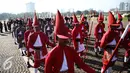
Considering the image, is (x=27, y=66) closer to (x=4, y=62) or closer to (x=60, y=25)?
(x=4, y=62)

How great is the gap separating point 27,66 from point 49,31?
7685 mm

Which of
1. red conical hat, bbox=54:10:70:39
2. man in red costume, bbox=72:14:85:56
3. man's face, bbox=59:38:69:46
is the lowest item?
A: man in red costume, bbox=72:14:85:56

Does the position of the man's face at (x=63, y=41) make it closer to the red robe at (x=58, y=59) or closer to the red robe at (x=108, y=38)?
the red robe at (x=58, y=59)

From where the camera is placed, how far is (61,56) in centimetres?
447

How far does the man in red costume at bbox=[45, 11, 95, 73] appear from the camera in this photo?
4.39 m

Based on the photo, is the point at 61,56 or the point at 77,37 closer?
the point at 61,56

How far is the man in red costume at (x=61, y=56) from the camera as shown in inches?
173

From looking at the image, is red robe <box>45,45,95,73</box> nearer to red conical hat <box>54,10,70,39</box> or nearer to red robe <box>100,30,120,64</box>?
red conical hat <box>54,10,70,39</box>

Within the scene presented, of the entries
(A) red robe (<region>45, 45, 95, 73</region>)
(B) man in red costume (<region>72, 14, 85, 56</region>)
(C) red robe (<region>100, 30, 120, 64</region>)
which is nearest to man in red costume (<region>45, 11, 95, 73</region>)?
(A) red robe (<region>45, 45, 95, 73</region>)

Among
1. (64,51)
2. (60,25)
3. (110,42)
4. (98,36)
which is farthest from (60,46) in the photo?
(98,36)

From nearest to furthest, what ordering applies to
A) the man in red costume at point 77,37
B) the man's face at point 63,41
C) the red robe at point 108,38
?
the man's face at point 63,41 < the red robe at point 108,38 < the man in red costume at point 77,37

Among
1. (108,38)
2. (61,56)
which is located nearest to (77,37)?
(108,38)

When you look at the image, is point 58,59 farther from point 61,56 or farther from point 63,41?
point 63,41

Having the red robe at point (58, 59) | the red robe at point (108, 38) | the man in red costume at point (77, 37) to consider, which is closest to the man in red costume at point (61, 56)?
the red robe at point (58, 59)
